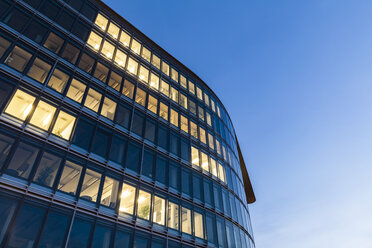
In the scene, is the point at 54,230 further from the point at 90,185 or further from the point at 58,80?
the point at 58,80

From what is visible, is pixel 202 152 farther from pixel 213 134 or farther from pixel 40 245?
pixel 40 245

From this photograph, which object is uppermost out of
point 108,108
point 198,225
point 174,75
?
point 174,75

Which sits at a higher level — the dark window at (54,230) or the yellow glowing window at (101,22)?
the yellow glowing window at (101,22)

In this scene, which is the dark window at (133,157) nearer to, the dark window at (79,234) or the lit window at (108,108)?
the lit window at (108,108)

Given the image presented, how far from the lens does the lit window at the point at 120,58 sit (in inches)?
916

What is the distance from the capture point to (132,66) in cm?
2450

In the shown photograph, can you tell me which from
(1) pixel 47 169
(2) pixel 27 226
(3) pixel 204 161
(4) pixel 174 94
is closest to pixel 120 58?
(4) pixel 174 94

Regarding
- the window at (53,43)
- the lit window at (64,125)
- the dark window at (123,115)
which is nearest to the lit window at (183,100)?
the dark window at (123,115)

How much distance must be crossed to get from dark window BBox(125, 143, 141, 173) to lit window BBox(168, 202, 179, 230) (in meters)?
3.67

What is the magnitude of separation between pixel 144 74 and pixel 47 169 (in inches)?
547

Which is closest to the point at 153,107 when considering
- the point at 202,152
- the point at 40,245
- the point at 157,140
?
the point at 157,140

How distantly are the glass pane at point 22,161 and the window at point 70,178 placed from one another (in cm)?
170

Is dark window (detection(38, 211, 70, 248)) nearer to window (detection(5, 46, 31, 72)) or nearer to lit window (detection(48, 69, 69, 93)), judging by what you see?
lit window (detection(48, 69, 69, 93))

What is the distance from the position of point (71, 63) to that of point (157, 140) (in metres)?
8.78
